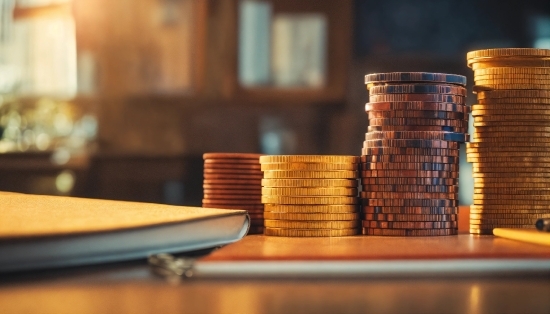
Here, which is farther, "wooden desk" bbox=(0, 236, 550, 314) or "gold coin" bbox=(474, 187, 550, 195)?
"gold coin" bbox=(474, 187, 550, 195)

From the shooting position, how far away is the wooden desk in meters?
0.53

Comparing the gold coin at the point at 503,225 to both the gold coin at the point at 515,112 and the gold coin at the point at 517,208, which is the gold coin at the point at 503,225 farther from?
the gold coin at the point at 515,112

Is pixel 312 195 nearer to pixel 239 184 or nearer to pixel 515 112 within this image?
pixel 239 184

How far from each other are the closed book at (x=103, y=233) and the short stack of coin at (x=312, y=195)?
129 mm

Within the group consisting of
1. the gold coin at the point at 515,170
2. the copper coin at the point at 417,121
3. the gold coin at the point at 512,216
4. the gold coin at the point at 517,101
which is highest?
the gold coin at the point at 517,101

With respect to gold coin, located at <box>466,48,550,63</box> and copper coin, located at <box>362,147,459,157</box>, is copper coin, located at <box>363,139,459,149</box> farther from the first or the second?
gold coin, located at <box>466,48,550,63</box>

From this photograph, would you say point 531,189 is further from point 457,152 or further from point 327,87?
point 327,87

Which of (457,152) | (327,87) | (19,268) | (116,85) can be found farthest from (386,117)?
(116,85)

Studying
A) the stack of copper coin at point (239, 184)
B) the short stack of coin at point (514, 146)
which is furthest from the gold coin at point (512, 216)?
the stack of copper coin at point (239, 184)

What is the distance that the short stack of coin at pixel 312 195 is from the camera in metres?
0.87

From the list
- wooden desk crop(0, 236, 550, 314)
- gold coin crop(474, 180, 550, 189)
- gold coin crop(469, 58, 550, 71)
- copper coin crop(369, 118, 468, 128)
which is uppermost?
gold coin crop(469, 58, 550, 71)

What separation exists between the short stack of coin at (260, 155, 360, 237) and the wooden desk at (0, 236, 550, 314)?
284mm

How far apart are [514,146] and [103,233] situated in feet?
1.76

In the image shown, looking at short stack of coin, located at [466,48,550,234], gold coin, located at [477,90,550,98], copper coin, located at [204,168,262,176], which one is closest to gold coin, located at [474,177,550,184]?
short stack of coin, located at [466,48,550,234]
